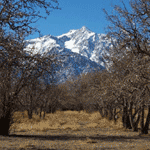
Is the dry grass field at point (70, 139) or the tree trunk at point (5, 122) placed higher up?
the tree trunk at point (5, 122)

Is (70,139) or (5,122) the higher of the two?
(5,122)

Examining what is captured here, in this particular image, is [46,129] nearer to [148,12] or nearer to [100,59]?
[100,59]

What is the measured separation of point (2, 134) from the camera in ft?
41.2

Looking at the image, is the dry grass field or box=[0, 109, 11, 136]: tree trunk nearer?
the dry grass field

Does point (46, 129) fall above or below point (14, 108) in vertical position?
below

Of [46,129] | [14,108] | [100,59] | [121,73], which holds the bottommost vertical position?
[46,129]

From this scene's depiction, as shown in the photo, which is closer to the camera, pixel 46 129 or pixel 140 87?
pixel 140 87

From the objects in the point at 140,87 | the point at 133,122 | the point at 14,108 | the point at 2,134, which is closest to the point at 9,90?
the point at 14,108

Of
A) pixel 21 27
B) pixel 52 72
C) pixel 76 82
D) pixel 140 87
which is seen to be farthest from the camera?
pixel 76 82

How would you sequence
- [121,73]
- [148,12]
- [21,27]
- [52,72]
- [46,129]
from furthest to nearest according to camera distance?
[46,129]
[121,73]
[148,12]
[52,72]
[21,27]

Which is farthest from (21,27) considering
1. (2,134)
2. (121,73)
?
(121,73)

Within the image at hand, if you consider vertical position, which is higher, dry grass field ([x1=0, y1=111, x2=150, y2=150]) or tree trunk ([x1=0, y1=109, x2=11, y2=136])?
tree trunk ([x1=0, y1=109, x2=11, y2=136])

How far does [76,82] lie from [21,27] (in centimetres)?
4314

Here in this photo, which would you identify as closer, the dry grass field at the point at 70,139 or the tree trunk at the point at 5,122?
Result: the dry grass field at the point at 70,139
